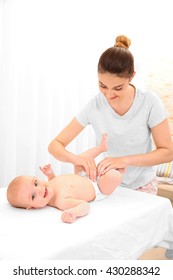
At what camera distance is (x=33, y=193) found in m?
1.53

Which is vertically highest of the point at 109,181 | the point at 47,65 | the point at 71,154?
the point at 47,65

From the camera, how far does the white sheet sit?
1.15m

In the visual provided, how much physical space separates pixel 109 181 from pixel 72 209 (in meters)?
0.34

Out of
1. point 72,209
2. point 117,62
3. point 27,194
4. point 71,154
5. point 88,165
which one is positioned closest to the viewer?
point 72,209

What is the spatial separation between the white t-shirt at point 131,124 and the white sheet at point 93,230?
21 centimetres

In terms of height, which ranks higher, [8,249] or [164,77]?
[164,77]

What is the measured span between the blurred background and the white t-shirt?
100 cm

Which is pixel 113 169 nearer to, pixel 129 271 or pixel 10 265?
pixel 129 271

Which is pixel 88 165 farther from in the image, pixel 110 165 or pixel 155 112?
pixel 155 112

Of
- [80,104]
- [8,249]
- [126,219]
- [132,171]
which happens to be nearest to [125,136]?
[132,171]

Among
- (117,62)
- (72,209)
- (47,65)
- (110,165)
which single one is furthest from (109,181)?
(47,65)

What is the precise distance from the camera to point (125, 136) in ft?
6.15

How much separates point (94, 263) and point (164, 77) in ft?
10.8

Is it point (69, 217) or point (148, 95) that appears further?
point (148, 95)
